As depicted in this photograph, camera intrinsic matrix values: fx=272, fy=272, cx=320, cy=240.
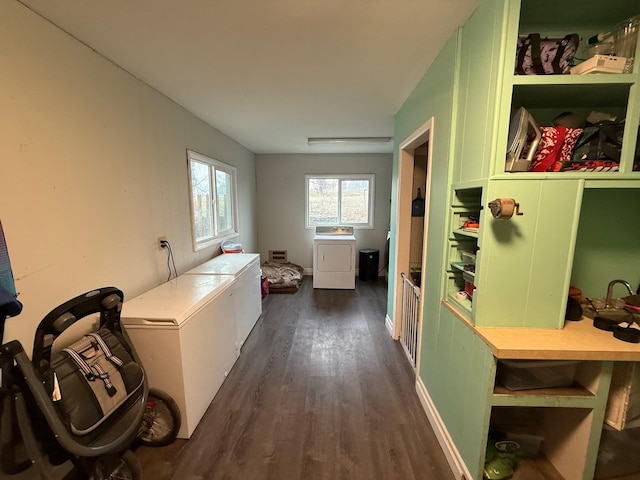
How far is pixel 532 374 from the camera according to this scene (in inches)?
50.1

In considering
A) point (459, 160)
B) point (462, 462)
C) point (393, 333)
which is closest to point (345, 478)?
point (462, 462)

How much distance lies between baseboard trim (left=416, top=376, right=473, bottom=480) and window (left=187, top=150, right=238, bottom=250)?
2.57 metres

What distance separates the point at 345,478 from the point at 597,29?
2.62 m

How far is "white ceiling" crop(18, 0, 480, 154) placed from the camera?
4.37ft

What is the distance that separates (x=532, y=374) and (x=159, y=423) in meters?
2.09

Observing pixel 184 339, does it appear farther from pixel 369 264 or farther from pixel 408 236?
pixel 369 264

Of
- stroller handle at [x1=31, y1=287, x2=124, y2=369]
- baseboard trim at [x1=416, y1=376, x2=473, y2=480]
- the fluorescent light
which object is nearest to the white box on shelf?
baseboard trim at [x1=416, y1=376, x2=473, y2=480]

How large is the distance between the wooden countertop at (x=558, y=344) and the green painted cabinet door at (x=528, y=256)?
0.05m

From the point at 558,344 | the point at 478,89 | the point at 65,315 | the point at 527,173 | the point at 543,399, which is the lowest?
the point at 543,399

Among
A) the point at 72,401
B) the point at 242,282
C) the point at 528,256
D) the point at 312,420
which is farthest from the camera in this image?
the point at 242,282

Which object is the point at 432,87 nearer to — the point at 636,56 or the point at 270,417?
the point at 636,56

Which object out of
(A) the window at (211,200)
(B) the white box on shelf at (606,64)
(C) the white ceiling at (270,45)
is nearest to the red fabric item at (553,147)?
(B) the white box on shelf at (606,64)

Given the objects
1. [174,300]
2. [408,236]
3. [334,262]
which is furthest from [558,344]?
[334,262]

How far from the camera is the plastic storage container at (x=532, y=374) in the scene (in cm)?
126
